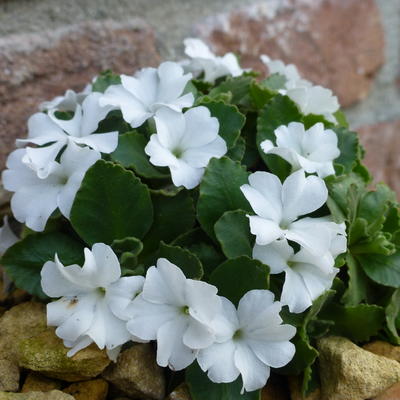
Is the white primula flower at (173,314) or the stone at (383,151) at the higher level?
the white primula flower at (173,314)

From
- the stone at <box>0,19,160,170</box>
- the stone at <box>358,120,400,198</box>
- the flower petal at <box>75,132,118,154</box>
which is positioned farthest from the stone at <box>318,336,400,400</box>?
the stone at <box>358,120,400,198</box>

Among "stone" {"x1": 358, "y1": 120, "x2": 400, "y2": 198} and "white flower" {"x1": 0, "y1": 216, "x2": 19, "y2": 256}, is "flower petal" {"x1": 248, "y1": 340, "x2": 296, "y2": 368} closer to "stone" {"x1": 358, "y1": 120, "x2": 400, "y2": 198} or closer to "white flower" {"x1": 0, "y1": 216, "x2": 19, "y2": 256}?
"white flower" {"x1": 0, "y1": 216, "x2": 19, "y2": 256}

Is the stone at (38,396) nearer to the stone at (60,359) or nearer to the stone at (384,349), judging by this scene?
the stone at (60,359)

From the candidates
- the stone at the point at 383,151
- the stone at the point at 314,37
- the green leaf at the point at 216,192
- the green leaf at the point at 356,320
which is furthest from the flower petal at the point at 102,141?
the stone at the point at 383,151

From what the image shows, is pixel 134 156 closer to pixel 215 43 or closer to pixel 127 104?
pixel 127 104

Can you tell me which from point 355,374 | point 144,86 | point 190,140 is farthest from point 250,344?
point 144,86

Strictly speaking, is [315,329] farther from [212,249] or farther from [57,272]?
[57,272]

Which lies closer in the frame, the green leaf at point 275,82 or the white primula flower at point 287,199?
the white primula flower at point 287,199
